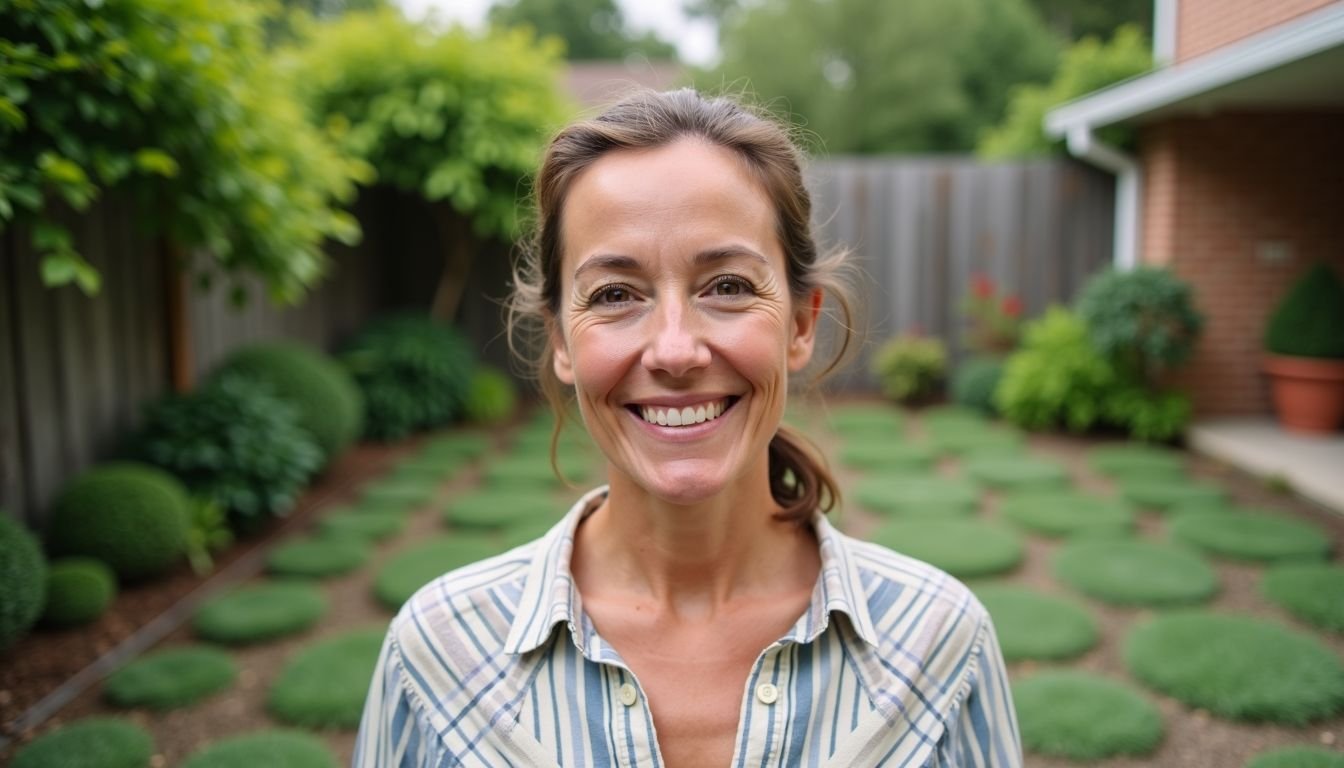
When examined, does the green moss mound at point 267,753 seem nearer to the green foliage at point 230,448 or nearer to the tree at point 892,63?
the green foliage at point 230,448

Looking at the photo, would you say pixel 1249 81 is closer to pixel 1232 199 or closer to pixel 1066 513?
pixel 1232 199

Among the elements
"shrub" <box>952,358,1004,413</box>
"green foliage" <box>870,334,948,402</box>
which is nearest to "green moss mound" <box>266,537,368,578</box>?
"green foliage" <box>870,334,948,402</box>

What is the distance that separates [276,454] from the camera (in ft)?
16.6

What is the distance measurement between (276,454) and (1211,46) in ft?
21.8

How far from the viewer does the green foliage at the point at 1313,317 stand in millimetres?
6449

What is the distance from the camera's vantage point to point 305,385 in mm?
5977

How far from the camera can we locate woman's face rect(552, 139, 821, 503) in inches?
48.6

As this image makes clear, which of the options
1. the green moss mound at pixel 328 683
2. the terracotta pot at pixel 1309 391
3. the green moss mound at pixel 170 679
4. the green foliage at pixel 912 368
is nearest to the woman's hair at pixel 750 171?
the green moss mound at pixel 328 683

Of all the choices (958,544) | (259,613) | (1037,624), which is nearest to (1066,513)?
(958,544)

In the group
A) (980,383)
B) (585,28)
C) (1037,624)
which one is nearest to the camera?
(1037,624)

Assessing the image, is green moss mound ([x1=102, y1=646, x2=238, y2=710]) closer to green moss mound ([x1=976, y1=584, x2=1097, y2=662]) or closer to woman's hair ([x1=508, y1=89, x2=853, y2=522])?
woman's hair ([x1=508, y1=89, x2=853, y2=522])

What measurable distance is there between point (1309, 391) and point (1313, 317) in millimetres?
514

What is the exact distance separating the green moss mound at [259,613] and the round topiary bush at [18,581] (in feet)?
2.30

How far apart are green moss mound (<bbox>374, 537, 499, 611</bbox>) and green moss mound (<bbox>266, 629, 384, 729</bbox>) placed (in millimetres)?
356
